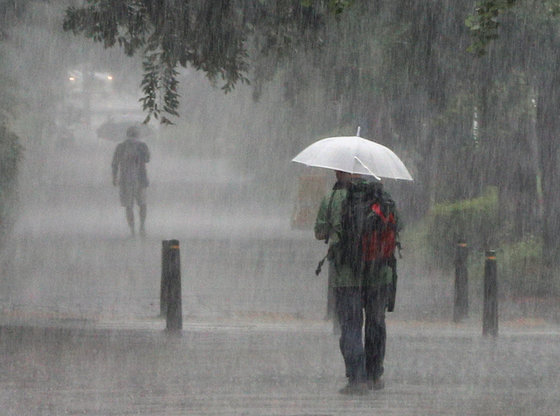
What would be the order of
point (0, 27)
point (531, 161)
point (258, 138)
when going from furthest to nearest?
point (258, 138)
point (531, 161)
point (0, 27)

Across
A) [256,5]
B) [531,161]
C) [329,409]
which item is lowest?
[329,409]

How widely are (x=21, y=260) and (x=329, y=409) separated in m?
9.47

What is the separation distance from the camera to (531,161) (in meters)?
15.8

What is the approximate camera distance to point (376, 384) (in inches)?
320

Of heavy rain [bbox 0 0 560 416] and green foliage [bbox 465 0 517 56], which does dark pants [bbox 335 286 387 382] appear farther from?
green foliage [bbox 465 0 517 56]

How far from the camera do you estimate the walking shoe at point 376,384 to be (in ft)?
26.6

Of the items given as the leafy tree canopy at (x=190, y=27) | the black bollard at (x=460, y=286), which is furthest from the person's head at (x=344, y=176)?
the black bollard at (x=460, y=286)

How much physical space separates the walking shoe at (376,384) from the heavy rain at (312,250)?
0.03 meters

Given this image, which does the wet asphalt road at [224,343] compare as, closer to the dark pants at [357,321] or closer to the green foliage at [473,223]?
the dark pants at [357,321]

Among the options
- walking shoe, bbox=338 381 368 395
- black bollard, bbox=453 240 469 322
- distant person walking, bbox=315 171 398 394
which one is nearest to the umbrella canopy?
distant person walking, bbox=315 171 398 394

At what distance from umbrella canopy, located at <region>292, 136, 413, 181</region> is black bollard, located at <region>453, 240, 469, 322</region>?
3980 millimetres

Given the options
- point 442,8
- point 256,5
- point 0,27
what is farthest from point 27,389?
point 442,8

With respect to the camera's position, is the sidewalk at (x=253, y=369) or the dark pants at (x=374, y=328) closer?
the sidewalk at (x=253, y=369)

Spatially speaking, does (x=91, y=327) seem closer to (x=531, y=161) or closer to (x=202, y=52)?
(x=202, y=52)
